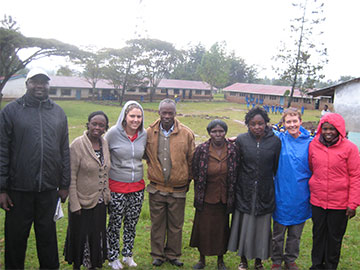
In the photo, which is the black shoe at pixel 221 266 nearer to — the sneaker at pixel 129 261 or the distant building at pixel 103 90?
the sneaker at pixel 129 261

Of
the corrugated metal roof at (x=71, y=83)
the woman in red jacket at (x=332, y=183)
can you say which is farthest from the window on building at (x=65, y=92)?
the woman in red jacket at (x=332, y=183)

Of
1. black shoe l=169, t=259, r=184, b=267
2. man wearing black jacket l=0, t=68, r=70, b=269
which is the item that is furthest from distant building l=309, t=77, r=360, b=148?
man wearing black jacket l=0, t=68, r=70, b=269

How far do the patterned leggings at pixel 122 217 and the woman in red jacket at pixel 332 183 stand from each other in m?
2.03

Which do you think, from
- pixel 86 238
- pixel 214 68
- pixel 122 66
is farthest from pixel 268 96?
pixel 86 238

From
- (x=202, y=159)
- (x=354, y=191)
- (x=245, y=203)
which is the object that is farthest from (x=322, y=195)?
(x=202, y=159)

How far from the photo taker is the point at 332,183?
10.6 feet

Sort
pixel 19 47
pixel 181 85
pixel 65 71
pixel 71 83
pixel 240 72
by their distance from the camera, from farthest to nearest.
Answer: pixel 240 72, pixel 65 71, pixel 181 85, pixel 71 83, pixel 19 47

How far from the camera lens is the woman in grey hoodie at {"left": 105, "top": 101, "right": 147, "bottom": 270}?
3.44 meters

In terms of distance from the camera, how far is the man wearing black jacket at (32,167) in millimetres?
2775

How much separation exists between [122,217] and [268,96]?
40182 millimetres

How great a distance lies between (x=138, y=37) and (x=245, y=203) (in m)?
35.5

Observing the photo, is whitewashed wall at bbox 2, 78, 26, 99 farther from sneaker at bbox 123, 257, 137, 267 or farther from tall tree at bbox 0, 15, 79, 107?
sneaker at bbox 123, 257, 137, 267

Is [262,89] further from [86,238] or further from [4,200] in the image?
[4,200]

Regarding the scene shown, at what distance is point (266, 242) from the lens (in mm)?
3488
